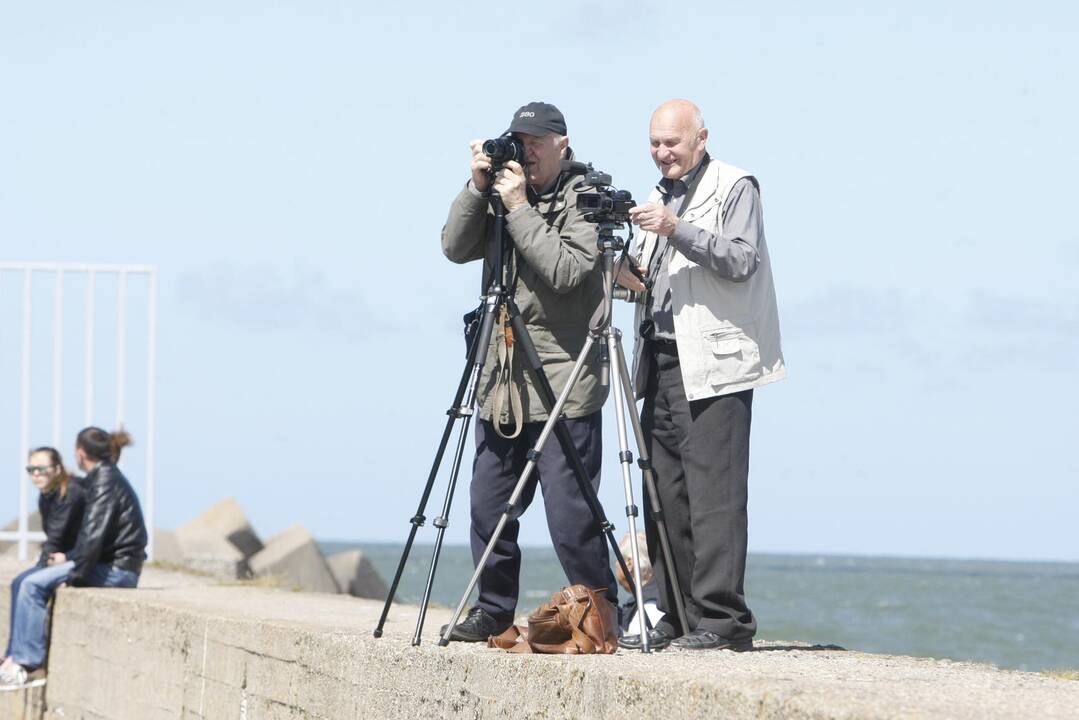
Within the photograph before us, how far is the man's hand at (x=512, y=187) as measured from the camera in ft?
16.7

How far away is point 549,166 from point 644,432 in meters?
0.89

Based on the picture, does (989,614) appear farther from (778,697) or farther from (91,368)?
(778,697)

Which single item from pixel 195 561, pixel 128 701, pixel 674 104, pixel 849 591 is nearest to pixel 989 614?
pixel 849 591

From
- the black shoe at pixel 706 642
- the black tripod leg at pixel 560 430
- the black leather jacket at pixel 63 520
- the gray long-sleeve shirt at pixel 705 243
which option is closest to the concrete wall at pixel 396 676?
the black shoe at pixel 706 642

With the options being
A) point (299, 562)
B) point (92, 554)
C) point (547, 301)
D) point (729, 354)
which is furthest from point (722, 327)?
point (299, 562)

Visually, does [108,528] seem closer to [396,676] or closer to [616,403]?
[396,676]

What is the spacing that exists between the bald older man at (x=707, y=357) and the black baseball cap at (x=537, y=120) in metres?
0.30

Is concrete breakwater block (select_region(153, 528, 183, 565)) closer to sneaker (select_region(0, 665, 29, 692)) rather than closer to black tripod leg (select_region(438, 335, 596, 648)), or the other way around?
sneaker (select_region(0, 665, 29, 692))

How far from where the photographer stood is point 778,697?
11.6ft

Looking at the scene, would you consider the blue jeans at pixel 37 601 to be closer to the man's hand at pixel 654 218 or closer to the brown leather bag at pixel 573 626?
the brown leather bag at pixel 573 626

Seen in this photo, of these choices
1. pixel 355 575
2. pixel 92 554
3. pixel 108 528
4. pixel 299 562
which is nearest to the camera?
pixel 92 554

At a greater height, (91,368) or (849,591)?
(91,368)

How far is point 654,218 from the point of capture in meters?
4.78

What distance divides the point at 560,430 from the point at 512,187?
76 centimetres
